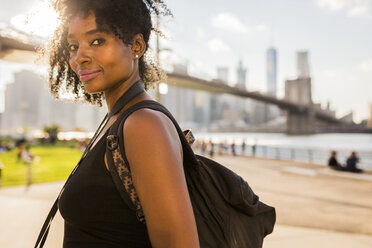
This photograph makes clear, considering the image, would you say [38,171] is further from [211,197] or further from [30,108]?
[30,108]

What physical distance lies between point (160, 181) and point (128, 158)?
0.10 meters

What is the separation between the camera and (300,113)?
52719 millimetres

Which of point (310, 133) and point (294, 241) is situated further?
point (310, 133)

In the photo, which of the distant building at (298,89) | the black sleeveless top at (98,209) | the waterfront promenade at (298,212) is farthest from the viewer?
the distant building at (298,89)

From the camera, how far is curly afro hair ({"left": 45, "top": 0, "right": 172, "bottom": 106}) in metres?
1.04

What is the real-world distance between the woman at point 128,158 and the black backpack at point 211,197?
0.14 ft

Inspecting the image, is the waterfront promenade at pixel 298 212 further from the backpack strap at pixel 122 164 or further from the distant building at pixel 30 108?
the distant building at pixel 30 108

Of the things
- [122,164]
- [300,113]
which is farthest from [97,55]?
[300,113]

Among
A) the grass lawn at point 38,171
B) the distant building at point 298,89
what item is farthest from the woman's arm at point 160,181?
the distant building at point 298,89

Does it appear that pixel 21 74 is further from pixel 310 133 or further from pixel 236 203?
pixel 236 203

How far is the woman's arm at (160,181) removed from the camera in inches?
30.5

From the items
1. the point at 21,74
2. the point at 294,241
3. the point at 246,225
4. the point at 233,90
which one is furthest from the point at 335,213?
the point at 21,74

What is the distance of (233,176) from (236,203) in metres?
0.09

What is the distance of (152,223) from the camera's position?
0.80 m
